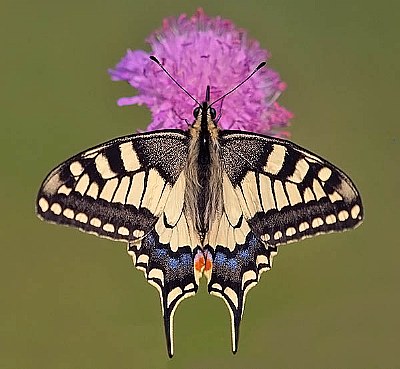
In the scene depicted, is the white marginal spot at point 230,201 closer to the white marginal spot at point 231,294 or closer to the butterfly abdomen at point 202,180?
the butterfly abdomen at point 202,180

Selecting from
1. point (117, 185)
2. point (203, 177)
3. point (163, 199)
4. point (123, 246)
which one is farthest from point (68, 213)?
point (123, 246)

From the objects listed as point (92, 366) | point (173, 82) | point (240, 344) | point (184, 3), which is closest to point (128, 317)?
point (92, 366)

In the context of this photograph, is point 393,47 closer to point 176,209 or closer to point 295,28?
point 295,28

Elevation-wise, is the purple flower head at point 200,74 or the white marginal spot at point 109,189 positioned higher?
the purple flower head at point 200,74

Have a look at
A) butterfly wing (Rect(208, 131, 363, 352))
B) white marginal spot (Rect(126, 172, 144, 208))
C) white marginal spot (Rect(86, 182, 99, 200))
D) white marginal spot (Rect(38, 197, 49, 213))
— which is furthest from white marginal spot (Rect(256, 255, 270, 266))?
white marginal spot (Rect(38, 197, 49, 213))

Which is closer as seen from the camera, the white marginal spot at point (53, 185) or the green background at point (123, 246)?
the white marginal spot at point (53, 185)

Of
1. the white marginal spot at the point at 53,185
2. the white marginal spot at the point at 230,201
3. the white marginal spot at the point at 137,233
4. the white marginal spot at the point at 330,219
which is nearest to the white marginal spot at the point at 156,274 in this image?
the white marginal spot at the point at 137,233

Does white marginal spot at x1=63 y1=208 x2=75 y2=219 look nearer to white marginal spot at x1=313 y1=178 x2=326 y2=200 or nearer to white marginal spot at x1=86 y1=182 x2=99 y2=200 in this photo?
white marginal spot at x1=86 y1=182 x2=99 y2=200
